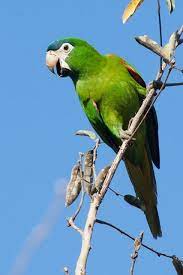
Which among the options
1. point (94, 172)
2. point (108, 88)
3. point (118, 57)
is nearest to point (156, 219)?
point (108, 88)

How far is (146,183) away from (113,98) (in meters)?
0.72

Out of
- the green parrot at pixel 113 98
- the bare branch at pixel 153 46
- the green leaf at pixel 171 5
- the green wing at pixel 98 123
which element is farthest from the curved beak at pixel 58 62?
the bare branch at pixel 153 46

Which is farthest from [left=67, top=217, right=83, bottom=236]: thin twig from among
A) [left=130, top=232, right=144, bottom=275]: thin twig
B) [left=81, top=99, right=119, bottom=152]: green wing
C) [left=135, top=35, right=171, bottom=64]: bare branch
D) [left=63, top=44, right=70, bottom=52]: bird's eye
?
[left=63, top=44, right=70, bottom=52]: bird's eye

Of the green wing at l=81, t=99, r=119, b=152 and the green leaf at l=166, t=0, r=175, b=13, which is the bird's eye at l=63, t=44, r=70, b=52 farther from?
the green leaf at l=166, t=0, r=175, b=13

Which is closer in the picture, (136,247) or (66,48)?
(136,247)

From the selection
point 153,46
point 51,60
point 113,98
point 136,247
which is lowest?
point 136,247

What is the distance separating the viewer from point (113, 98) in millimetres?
4938

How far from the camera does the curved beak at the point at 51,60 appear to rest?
17.2ft

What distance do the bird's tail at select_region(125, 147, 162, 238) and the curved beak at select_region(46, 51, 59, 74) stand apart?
981mm

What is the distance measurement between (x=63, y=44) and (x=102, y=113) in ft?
2.63

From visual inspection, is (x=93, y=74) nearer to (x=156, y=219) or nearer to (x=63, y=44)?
(x=63, y=44)

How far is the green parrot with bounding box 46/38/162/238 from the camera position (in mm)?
4930

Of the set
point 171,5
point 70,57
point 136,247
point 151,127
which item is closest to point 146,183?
point 151,127

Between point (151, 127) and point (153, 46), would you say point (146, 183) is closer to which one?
point (151, 127)
